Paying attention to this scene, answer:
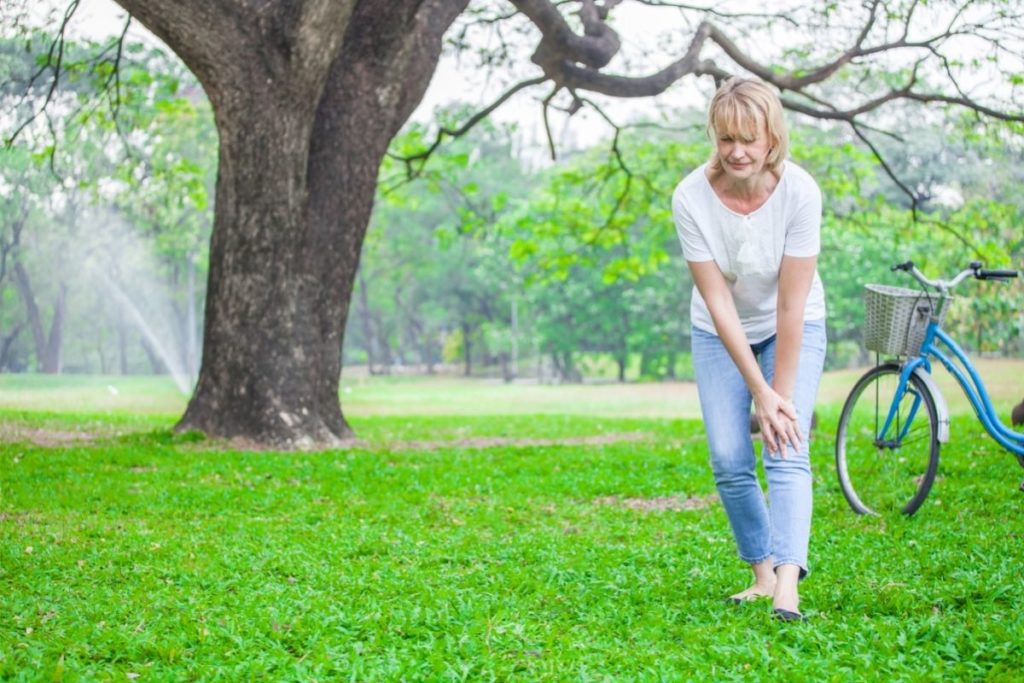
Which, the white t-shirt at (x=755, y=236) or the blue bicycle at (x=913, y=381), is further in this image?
the blue bicycle at (x=913, y=381)

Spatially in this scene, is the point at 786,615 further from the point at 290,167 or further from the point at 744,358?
the point at 290,167

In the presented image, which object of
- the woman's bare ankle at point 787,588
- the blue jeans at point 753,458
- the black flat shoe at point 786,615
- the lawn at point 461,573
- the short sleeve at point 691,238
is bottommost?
the lawn at point 461,573

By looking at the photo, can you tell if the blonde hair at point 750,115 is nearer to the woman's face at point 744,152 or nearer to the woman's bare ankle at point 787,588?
the woman's face at point 744,152

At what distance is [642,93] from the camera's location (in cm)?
1209

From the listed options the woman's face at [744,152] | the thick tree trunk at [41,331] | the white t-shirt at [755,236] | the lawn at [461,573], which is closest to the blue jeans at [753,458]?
the white t-shirt at [755,236]

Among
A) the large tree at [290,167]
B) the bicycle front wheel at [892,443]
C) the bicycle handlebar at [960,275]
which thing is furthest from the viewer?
the large tree at [290,167]

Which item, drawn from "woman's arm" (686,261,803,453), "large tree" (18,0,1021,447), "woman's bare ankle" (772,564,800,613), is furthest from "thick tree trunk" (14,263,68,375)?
"woman's bare ankle" (772,564,800,613)

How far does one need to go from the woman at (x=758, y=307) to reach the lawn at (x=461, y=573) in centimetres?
43

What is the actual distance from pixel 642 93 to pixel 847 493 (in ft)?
21.9

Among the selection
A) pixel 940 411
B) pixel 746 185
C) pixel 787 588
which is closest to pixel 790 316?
pixel 746 185

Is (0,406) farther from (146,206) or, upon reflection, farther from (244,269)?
(146,206)

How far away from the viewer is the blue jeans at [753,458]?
3945mm

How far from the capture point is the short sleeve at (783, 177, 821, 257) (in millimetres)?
3871

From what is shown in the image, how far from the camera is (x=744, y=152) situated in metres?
3.78
